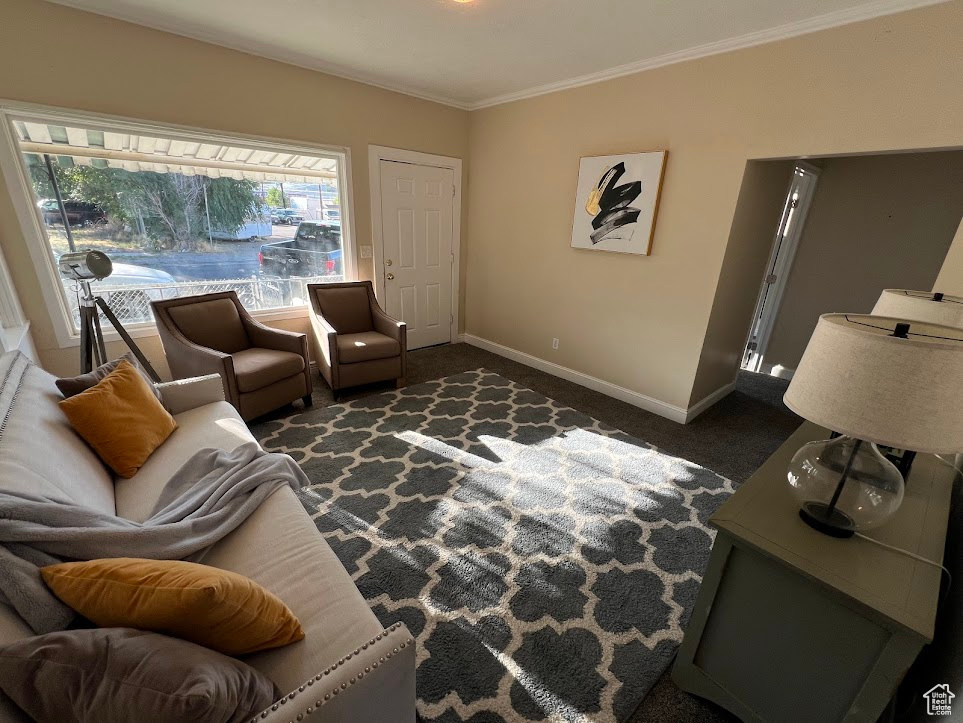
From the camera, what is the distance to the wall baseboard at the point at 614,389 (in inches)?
130

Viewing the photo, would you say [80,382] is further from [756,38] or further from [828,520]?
[756,38]

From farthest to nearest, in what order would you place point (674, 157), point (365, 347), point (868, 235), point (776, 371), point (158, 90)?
1. point (776, 371)
2. point (868, 235)
3. point (365, 347)
4. point (674, 157)
5. point (158, 90)

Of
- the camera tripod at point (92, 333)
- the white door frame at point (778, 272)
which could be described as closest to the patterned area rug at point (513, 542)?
the camera tripod at point (92, 333)

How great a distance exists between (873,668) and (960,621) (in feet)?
0.75

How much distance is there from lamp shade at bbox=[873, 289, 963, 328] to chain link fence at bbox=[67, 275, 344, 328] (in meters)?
3.86

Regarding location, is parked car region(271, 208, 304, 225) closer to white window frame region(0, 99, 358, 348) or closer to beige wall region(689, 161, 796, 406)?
white window frame region(0, 99, 358, 348)

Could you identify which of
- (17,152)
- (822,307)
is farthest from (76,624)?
(822,307)

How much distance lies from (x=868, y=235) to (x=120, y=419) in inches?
223

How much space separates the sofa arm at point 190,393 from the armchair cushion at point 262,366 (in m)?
0.36

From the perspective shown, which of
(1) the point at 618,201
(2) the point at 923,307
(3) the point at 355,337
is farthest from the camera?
(3) the point at 355,337

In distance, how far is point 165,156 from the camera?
3.03 metres

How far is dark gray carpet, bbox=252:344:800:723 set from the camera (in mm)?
2863

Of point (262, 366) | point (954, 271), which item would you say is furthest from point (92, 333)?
point (954, 271)

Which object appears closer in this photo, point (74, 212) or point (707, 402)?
point (74, 212)
